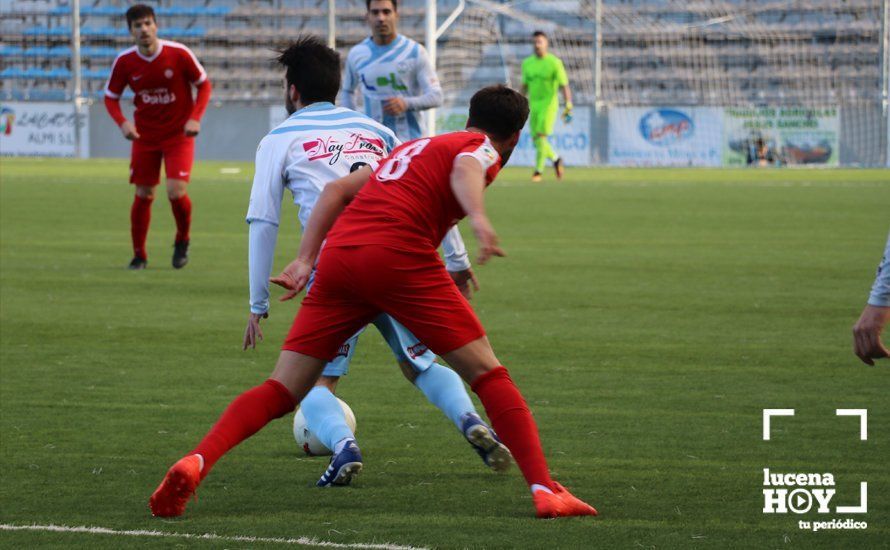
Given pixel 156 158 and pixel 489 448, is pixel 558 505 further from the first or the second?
pixel 156 158

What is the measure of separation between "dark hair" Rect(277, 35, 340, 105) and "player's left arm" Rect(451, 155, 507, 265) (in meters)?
1.04

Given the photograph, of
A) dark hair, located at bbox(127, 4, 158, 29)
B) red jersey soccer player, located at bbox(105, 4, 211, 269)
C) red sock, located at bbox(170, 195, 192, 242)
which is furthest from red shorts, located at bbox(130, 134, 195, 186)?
dark hair, located at bbox(127, 4, 158, 29)

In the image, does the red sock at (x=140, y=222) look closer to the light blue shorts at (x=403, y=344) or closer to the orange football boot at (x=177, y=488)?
the light blue shorts at (x=403, y=344)

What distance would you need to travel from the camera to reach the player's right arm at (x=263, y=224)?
5.15m

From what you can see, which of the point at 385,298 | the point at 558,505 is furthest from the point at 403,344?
the point at 558,505

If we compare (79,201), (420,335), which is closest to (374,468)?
(420,335)

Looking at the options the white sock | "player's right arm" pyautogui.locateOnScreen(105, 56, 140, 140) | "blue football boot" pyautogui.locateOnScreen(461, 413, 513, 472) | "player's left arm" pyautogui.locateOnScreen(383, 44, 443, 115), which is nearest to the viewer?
"blue football boot" pyautogui.locateOnScreen(461, 413, 513, 472)

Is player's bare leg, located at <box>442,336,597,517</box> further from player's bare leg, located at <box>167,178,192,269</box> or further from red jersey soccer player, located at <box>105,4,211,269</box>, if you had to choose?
red jersey soccer player, located at <box>105,4,211,269</box>

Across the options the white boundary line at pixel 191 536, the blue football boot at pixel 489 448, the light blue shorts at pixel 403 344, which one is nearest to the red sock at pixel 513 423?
the blue football boot at pixel 489 448

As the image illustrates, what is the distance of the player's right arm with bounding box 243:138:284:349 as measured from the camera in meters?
5.15

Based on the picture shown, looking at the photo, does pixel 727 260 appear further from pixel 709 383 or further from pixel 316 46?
pixel 316 46

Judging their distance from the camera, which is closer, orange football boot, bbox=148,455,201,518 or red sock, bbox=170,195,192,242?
orange football boot, bbox=148,455,201,518

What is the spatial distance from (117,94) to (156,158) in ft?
2.47

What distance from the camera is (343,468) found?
16.6 feet
